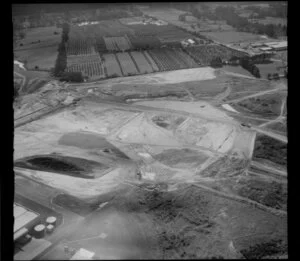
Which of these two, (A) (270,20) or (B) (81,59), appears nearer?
(B) (81,59)

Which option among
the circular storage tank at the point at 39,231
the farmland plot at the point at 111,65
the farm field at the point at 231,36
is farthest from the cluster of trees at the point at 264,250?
the farm field at the point at 231,36

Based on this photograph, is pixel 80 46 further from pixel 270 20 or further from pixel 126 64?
pixel 270 20

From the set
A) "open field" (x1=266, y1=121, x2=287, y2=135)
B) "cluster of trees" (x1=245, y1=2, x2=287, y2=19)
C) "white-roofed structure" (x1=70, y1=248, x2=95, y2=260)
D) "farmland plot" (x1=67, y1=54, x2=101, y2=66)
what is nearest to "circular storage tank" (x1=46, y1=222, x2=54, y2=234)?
"white-roofed structure" (x1=70, y1=248, x2=95, y2=260)

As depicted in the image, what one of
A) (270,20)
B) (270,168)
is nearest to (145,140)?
(270,168)

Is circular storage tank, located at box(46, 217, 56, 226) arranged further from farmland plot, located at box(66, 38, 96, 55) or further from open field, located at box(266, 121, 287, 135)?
farmland plot, located at box(66, 38, 96, 55)

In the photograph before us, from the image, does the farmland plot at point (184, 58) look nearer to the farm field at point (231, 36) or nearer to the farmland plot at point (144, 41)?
the farmland plot at point (144, 41)
